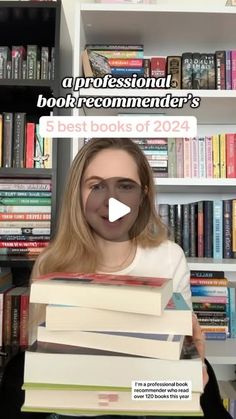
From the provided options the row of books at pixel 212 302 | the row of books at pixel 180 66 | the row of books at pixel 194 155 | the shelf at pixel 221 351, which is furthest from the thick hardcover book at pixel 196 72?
the shelf at pixel 221 351

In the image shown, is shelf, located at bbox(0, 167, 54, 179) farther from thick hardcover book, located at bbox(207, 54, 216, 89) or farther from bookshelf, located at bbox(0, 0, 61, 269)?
thick hardcover book, located at bbox(207, 54, 216, 89)

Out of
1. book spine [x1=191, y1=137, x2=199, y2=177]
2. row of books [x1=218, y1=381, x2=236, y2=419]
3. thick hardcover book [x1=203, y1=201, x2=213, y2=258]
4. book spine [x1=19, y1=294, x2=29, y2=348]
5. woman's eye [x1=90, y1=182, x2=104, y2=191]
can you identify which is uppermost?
book spine [x1=191, y1=137, x2=199, y2=177]

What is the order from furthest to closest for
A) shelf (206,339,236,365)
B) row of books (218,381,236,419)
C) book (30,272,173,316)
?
row of books (218,381,236,419)
shelf (206,339,236,365)
book (30,272,173,316)

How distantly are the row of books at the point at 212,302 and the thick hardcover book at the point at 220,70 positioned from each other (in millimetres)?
540

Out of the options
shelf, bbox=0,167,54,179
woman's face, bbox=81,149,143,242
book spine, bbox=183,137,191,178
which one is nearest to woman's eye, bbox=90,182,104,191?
woman's face, bbox=81,149,143,242

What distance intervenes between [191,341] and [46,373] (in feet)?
0.60

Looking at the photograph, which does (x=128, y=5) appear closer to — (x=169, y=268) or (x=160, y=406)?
(x=169, y=268)

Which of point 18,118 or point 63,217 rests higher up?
point 18,118

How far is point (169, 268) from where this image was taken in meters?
0.81

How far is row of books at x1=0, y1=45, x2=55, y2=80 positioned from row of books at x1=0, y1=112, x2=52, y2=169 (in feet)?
0.36

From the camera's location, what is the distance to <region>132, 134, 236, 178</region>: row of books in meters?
1.11

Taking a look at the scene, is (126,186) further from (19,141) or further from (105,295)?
(19,141)

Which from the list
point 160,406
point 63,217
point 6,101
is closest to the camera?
point 160,406

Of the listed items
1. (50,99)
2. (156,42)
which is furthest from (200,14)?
(50,99)
